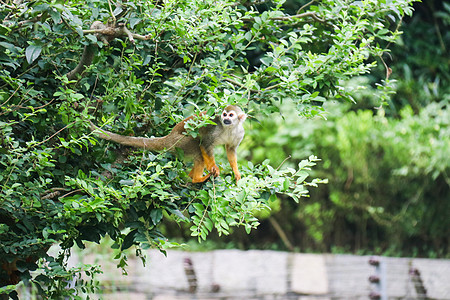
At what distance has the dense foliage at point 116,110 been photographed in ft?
7.25

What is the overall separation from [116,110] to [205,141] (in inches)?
19.4

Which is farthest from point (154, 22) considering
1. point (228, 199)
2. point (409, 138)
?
point (409, 138)

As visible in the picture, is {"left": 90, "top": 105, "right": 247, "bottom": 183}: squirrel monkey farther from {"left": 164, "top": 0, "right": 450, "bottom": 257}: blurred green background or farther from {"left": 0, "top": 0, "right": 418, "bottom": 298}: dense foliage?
{"left": 164, "top": 0, "right": 450, "bottom": 257}: blurred green background

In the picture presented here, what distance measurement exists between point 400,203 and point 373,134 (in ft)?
4.00

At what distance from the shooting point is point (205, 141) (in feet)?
9.44

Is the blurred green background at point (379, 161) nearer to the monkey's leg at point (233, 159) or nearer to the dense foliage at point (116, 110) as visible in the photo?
the monkey's leg at point (233, 159)

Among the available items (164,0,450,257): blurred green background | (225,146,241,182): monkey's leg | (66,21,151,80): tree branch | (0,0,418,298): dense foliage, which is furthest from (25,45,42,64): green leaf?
(164,0,450,257): blurred green background

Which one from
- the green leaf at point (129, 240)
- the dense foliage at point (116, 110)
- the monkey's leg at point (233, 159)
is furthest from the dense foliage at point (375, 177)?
the green leaf at point (129, 240)

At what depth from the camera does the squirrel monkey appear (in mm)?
2541

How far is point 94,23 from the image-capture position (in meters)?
2.43

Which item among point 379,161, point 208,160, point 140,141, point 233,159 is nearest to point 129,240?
point 140,141

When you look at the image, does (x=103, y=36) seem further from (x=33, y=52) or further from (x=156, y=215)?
(x=156, y=215)

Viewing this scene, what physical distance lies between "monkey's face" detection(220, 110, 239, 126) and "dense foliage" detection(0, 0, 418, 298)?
16cm

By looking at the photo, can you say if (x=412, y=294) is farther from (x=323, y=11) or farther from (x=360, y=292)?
(x=323, y=11)
